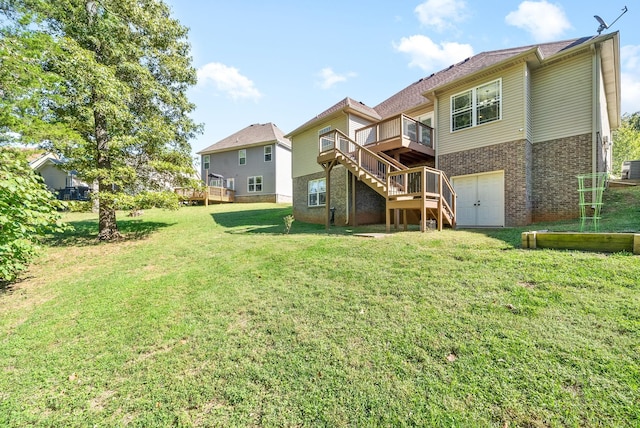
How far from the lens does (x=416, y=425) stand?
2.21 meters

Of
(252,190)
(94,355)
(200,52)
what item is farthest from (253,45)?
(252,190)

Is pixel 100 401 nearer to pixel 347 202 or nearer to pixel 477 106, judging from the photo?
pixel 347 202

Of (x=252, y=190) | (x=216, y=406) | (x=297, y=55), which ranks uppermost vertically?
(x=297, y=55)

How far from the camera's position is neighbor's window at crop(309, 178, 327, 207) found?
1412cm

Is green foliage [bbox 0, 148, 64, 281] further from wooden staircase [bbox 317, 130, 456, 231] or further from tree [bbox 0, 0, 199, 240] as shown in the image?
wooden staircase [bbox 317, 130, 456, 231]

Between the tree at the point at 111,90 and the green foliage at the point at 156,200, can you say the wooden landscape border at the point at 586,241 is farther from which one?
the tree at the point at 111,90

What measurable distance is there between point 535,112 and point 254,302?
35.3 ft

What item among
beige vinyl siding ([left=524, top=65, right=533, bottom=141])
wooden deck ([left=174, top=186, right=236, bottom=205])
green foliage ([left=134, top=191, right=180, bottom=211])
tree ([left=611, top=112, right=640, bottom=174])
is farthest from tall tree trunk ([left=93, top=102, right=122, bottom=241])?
tree ([left=611, top=112, right=640, bottom=174])

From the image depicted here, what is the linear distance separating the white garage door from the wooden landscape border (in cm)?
460

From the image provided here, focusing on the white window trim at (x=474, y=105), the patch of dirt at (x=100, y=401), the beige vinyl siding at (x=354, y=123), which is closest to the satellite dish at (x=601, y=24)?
the white window trim at (x=474, y=105)

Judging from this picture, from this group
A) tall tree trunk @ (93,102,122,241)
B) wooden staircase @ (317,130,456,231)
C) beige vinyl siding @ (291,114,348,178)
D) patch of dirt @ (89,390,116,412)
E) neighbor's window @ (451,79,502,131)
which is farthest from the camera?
beige vinyl siding @ (291,114,348,178)

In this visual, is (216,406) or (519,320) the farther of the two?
(519,320)

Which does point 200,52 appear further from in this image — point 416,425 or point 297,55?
point 416,425

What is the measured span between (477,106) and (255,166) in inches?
715
